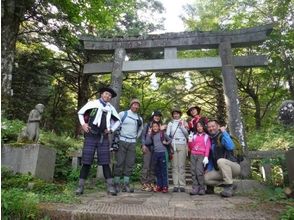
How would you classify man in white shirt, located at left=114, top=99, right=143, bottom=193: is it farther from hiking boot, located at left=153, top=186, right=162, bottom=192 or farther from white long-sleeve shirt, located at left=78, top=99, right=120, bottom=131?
hiking boot, located at left=153, top=186, right=162, bottom=192

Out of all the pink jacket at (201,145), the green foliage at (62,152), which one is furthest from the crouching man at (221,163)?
the green foliage at (62,152)

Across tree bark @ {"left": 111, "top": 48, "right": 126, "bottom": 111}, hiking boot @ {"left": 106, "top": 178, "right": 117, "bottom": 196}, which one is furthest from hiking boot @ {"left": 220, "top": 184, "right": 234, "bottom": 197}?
tree bark @ {"left": 111, "top": 48, "right": 126, "bottom": 111}

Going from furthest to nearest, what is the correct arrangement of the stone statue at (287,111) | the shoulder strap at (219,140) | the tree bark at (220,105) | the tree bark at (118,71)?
the tree bark at (220,105)
the tree bark at (118,71)
the stone statue at (287,111)
the shoulder strap at (219,140)

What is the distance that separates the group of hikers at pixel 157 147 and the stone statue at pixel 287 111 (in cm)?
244

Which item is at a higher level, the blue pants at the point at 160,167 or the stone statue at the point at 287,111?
the stone statue at the point at 287,111

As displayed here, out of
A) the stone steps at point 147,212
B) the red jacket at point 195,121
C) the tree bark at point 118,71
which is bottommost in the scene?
the stone steps at point 147,212

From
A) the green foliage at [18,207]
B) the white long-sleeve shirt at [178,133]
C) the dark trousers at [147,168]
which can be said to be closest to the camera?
the green foliage at [18,207]

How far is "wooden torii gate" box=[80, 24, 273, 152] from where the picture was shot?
962cm

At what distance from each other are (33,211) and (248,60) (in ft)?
25.5

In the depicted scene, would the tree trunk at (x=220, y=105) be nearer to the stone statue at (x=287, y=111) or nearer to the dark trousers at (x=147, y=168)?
the stone statue at (x=287, y=111)

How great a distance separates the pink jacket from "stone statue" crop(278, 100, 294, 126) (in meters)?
2.72

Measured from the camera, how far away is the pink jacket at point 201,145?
22.0 feet

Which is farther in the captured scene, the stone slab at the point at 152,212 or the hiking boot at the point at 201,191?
the hiking boot at the point at 201,191

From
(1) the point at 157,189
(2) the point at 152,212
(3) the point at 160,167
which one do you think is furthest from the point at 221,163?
(2) the point at 152,212
